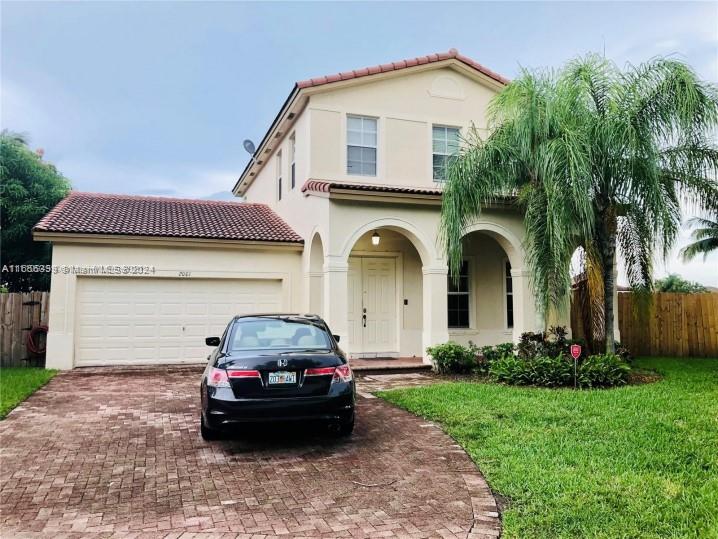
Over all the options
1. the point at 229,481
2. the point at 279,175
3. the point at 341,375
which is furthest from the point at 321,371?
the point at 279,175

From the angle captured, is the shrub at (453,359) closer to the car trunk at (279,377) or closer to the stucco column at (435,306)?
the stucco column at (435,306)

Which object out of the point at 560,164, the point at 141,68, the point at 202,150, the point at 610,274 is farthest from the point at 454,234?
the point at 202,150

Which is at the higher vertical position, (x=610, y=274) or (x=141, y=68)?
(x=141, y=68)

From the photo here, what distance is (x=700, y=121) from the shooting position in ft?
29.3

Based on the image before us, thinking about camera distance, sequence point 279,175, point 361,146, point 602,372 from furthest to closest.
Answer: point 279,175, point 361,146, point 602,372

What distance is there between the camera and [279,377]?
554 cm

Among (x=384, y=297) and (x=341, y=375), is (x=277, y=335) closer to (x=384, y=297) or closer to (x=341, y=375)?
(x=341, y=375)

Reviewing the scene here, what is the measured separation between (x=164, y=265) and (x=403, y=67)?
27.1 ft

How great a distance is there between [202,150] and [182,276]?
4393 cm

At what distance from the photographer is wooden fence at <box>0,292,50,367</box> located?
12.4m

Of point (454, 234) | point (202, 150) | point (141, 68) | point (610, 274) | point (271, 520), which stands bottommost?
point (271, 520)

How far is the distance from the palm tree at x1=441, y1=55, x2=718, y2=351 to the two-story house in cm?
200

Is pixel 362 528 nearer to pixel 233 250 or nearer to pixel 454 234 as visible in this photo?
pixel 454 234

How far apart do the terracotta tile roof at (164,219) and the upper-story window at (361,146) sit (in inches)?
98.9
